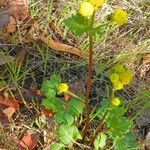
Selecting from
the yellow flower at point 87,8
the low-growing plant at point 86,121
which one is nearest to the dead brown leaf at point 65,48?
the low-growing plant at point 86,121

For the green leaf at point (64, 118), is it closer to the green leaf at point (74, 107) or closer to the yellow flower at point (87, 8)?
the green leaf at point (74, 107)

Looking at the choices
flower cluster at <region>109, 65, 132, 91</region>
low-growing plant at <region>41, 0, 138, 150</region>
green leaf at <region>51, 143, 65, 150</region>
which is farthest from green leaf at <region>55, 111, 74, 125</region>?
flower cluster at <region>109, 65, 132, 91</region>

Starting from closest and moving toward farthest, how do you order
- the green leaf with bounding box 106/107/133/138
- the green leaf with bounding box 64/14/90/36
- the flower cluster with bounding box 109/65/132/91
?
the green leaf with bounding box 64/14/90/36 < the flower cluster with bounding box 109/65/132/91 < the green leaf with bounding box 106/107/133/138

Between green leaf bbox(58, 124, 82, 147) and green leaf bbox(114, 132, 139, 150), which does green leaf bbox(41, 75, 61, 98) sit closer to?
green leaf bbox(58, 124, 82, 147)

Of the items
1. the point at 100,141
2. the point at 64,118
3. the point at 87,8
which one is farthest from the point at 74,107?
the point at 87,8

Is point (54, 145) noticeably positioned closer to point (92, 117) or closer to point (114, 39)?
point (92, 117)

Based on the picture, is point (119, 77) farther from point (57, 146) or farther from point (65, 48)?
point (65, 48)
